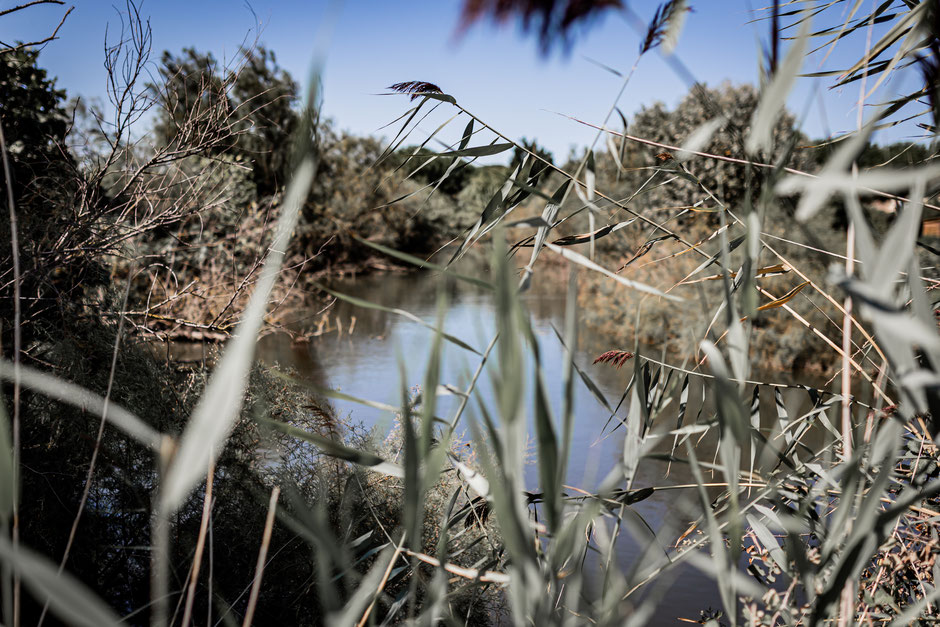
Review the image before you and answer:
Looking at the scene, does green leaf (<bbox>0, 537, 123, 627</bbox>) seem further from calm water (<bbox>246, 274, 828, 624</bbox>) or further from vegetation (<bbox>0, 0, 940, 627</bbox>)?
calm water (<bbox>246, 274, 828, 624</bbox>)

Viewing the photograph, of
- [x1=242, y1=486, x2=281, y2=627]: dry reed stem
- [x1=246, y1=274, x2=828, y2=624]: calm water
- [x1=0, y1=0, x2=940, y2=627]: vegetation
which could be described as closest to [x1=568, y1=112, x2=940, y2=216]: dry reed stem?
[x1=0, y1=0, x2=940, y2=627]: vegetation

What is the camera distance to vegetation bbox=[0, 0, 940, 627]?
51cm

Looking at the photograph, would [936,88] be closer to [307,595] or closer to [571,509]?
[571,509]

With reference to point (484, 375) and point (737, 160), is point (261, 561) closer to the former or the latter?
point (737, 160)

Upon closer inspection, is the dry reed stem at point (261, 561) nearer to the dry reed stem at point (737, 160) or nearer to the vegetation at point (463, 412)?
the vegetation at point (463, 412)

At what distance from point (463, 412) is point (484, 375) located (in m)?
3.81

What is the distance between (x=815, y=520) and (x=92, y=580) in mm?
2172

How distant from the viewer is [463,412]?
1384 millimetres

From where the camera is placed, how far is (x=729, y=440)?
0.62m

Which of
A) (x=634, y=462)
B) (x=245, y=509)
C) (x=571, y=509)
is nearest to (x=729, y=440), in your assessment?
(x=634, y=462)

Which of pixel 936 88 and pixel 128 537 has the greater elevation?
pixel 936 88

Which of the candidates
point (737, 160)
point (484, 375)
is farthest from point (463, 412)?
point (484, 375)

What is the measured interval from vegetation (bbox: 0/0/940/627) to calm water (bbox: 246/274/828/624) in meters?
0.04

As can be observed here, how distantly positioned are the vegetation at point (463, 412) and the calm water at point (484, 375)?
43 millimetres
